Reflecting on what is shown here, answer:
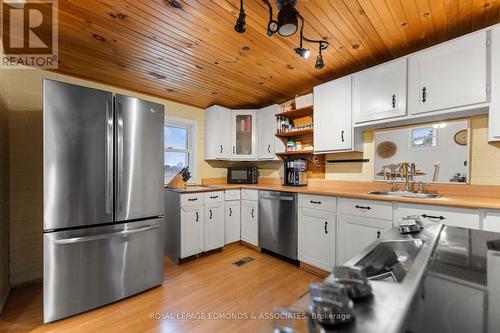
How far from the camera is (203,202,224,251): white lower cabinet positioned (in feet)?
9.29

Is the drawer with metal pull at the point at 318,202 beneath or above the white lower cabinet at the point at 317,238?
above

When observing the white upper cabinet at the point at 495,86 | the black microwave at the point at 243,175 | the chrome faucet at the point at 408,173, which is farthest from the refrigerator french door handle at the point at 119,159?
the white upper cabinet at the point at 495,86

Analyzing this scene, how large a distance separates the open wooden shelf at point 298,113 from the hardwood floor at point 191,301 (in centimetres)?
203

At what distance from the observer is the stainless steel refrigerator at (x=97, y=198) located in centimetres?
161

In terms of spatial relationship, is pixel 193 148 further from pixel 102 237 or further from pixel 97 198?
pixel 102 237

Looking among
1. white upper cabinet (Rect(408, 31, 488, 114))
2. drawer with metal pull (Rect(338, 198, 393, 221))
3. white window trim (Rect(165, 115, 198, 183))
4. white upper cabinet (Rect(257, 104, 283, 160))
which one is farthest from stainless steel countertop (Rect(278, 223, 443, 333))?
white window trim (Rect(165, 115, 198, 183))

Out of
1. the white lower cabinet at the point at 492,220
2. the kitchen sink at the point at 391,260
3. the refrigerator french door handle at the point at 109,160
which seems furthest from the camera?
the refrigerator french door handle at the point at 109,160

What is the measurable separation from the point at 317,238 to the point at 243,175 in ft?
5.48

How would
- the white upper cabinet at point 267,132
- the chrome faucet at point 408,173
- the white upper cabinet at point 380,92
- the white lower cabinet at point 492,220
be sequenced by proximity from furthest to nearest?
the white upper cabinet at point 267,132
the chrome faucet at point 408,173
the white upper cabinet at point 380,92
the white lower cabinet at point 492,220

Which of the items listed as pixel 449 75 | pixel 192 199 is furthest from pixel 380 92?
pixel 192 199

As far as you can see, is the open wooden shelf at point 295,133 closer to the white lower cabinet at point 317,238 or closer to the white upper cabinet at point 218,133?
the white upper cabinet at point 218,133

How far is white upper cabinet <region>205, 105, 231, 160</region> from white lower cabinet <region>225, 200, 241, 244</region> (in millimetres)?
824

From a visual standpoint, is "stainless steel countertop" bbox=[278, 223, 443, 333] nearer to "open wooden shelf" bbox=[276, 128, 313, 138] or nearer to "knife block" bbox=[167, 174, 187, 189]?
"open wooden shelf" bbox=[276, 128, 313, 138]

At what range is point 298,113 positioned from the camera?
10.3 ft
